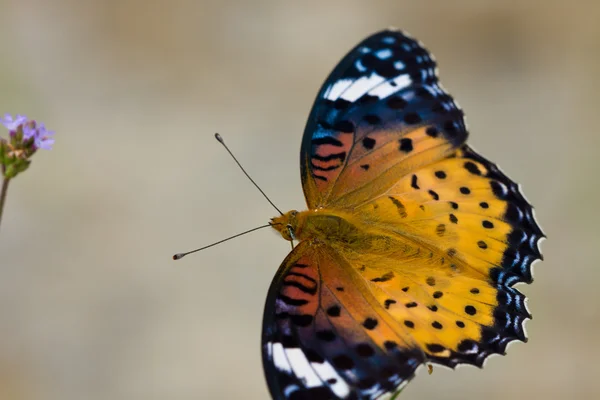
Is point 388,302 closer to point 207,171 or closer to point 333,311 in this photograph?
point 333,311

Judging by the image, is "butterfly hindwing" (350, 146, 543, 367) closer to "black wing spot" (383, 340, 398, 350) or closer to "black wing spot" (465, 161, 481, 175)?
"black wing spot" (465, 161, 481, 175)

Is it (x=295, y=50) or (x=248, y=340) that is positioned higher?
(x=295, y=50)

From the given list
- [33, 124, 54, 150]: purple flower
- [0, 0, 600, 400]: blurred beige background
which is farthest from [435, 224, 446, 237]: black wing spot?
[0, 0, 600, 400]: blurred beige background

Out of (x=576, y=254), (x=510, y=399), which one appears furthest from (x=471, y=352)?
(x=576, y=254)

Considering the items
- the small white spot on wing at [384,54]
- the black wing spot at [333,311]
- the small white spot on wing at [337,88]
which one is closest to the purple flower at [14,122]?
the small white spot on wing at [337,88]

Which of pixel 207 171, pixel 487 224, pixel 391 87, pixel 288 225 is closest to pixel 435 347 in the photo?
pixel 487 224

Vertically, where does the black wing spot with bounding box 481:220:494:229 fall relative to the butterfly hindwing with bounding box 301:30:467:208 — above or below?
below

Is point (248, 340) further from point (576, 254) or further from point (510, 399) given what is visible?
point (576, 254)
